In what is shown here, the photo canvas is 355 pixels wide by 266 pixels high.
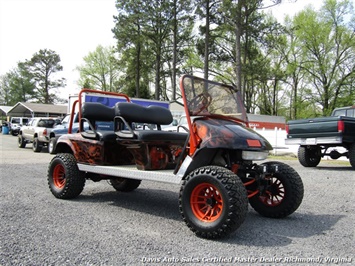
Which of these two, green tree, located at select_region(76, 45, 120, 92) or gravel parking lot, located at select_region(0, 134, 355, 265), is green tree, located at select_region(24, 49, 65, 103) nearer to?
green tree, located at select_region(76, 45, 120, 92)

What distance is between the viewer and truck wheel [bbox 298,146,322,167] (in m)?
11.9

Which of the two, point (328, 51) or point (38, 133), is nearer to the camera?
point (38, 133)

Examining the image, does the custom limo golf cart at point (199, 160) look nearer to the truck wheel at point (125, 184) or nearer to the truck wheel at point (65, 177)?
the truck wheel at point (65, 177)

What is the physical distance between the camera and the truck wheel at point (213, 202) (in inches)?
147

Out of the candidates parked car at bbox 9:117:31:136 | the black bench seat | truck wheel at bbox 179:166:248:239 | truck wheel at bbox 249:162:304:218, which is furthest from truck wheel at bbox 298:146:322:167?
parked car at bbox 9:117:31:136

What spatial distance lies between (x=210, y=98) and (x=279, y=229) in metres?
1.94

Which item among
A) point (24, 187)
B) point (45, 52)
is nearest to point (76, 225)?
point (24, 187)

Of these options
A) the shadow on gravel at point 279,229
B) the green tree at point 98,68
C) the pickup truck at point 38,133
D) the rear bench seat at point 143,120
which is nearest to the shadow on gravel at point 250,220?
the shadow on gravel at point 279,229

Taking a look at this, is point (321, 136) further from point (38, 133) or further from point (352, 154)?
point (38, 133)

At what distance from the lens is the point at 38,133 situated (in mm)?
17594

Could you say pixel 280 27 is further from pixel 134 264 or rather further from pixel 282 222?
pixel 134 264

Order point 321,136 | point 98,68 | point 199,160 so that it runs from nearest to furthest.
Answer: point 199,160 → point 321,136 → point 98,68

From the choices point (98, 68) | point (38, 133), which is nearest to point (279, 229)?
point (38, 133)

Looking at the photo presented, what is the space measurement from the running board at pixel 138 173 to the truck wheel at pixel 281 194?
50.6 inches
